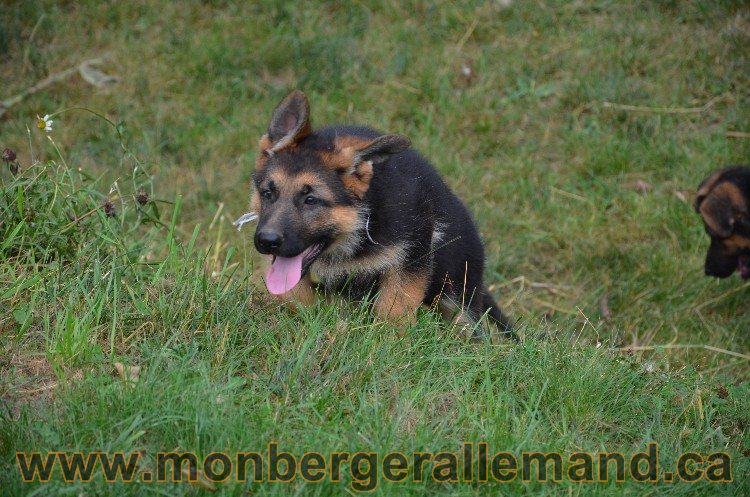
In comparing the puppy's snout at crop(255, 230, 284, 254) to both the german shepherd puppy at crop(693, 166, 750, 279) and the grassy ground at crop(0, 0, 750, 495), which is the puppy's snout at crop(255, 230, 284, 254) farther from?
the german shepherd puppy at crop(693, 166, 750, 279)

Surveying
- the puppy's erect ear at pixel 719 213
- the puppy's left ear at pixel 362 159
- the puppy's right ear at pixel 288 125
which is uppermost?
the puppy's right ear at pixel 288 125

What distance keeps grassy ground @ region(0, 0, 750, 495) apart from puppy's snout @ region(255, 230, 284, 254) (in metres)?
0.32

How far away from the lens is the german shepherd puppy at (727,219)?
22.3 ft

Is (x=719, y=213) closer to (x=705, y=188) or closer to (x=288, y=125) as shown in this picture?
(x=705, y=188)

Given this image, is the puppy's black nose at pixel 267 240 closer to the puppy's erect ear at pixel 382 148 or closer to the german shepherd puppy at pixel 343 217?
the german shepherd puppy at pixel 343 217

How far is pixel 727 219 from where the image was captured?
6.82 m

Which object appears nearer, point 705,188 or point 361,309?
point 361,309

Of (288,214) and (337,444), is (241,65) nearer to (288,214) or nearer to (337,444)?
(288,214)

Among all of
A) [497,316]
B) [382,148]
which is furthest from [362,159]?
[497,316]

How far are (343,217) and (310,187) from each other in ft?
0.78

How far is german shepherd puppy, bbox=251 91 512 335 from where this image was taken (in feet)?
15.2

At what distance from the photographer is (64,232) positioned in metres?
4.80

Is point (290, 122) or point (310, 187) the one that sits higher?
point (290, 122)

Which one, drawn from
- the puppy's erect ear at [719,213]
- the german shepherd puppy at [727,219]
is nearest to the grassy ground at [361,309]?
the german shepherd puppy at [727,219]
